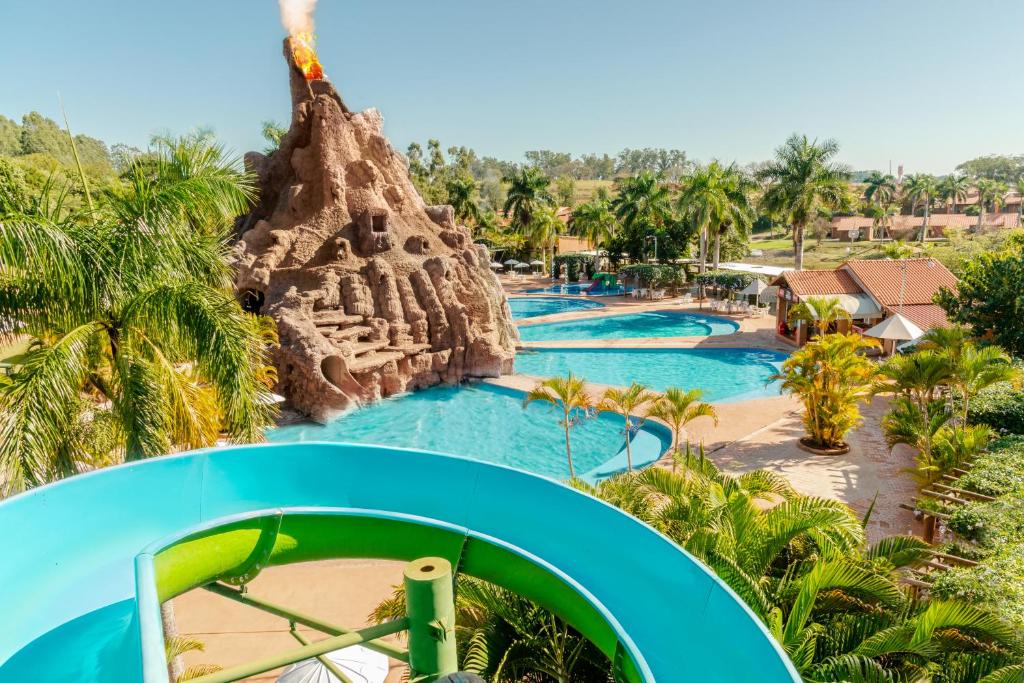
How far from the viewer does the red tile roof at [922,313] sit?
73.5 ft

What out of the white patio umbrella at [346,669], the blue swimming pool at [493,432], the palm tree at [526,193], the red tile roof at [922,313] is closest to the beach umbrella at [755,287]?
the red tile roof at [922,313]

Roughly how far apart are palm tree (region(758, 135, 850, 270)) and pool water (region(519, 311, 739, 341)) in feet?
27.7

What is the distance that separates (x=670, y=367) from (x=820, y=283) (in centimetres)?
713

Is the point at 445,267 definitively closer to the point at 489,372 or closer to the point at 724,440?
the point at 489,372

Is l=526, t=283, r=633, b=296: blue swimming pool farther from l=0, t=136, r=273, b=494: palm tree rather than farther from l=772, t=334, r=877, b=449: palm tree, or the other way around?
l=0, t=136, r=273, b=494: palm tree

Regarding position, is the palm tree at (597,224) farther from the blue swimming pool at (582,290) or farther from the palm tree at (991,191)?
the palm tree at (991,191)

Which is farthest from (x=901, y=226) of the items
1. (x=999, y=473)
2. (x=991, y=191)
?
(x=999, y=473)

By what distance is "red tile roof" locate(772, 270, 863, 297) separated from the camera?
79.7 ft

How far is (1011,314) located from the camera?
563 inches

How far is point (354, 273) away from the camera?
21438 millimetres

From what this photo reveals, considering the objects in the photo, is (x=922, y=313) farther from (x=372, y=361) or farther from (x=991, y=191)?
(x=991, y=191)

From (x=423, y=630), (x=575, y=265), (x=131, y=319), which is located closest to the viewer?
(x=423, y=630)

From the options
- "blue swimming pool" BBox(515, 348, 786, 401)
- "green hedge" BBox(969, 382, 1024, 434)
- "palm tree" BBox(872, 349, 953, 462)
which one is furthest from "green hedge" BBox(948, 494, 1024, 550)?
"blue swimming pool" BBox(515, 348, 786, 401)

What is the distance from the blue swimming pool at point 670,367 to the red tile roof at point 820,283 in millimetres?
2834
